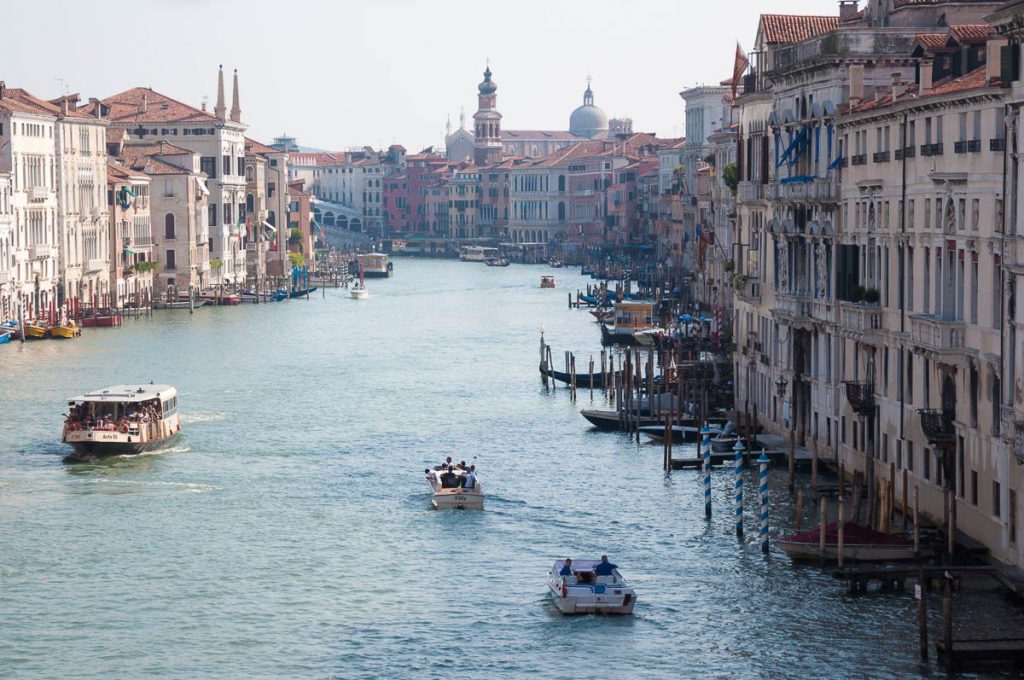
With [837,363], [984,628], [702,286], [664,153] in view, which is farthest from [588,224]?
[984,628]

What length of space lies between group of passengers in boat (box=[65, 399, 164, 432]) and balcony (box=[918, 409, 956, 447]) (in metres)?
16.0

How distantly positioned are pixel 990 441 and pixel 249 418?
73.0 ft

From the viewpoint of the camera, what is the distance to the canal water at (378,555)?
22156mm

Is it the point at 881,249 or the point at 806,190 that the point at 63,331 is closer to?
the point at 806,190

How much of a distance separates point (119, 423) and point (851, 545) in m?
15.9

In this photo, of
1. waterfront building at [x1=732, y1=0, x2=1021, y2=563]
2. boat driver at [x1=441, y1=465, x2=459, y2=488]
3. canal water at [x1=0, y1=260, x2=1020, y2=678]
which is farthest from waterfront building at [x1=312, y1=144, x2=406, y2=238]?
boat driver at [x1=441, y1=465, x2=459, y2=488]

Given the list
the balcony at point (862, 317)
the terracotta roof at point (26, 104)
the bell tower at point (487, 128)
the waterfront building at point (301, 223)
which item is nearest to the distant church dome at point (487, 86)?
the bell tower at point (487, 128)

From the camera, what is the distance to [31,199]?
6725 centimetres

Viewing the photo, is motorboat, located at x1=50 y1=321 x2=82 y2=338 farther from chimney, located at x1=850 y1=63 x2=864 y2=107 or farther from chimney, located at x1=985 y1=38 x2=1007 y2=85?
chimney, located at x1=985 y1=38 x2=1007 y2=85

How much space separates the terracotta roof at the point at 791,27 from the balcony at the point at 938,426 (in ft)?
40.9

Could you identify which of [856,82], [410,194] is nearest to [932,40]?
[856,82]

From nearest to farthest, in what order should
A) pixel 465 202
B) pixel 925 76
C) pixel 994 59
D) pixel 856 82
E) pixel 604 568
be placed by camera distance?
1. pixel 994 59
2. pixel 604 568
3. pixel 925 76
4. pixel 856 82
5. pixel 465 202

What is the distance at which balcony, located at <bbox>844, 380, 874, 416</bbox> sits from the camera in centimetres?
2867

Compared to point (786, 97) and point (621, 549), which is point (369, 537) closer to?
point (621, 549)
